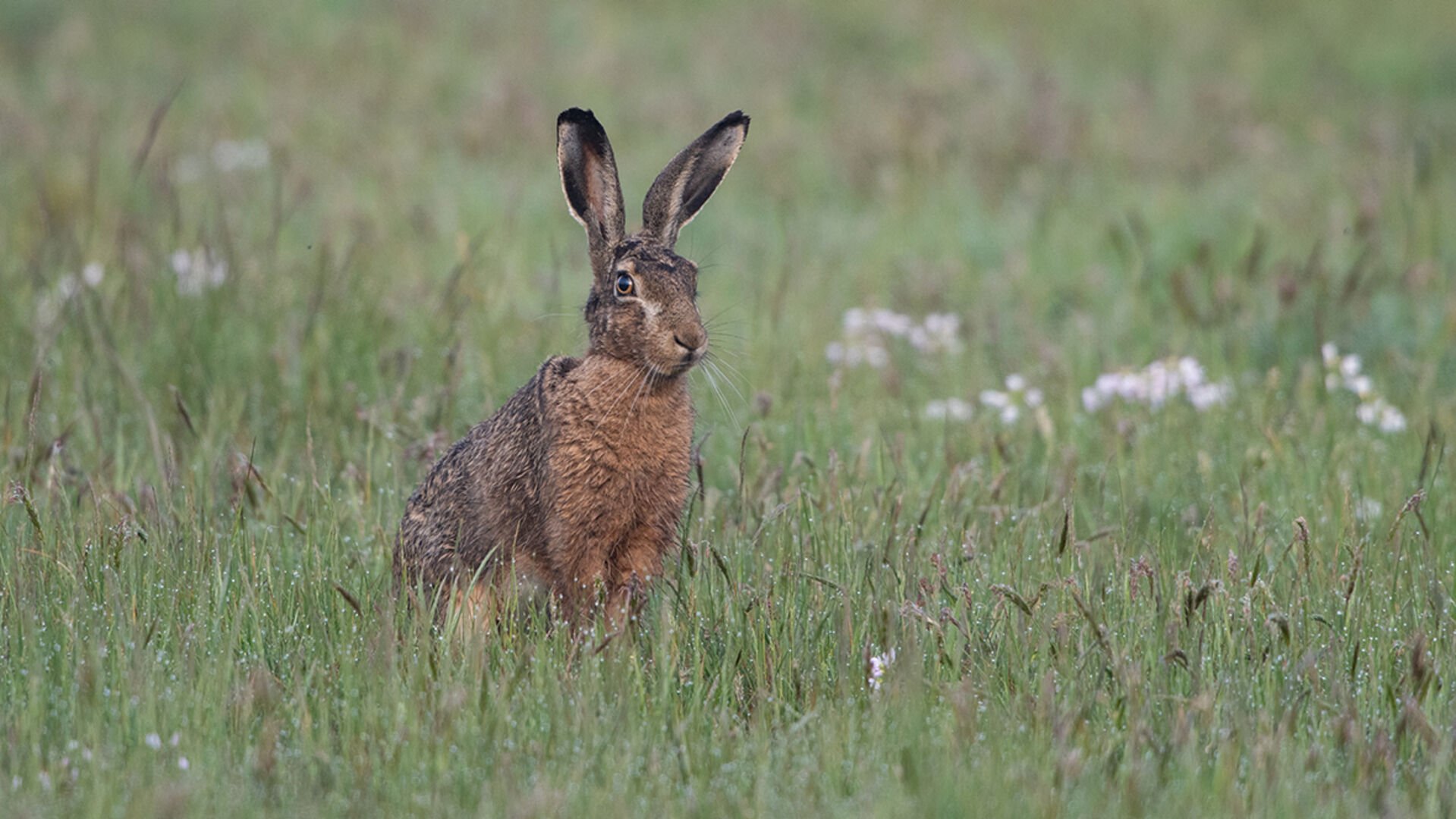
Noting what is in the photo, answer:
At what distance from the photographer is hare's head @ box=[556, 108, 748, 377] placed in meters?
4.57

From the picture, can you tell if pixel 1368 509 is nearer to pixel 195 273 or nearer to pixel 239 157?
pixel 195 273

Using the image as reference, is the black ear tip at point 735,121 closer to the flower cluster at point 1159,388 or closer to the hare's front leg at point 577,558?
the hare's front leg at point 577,558

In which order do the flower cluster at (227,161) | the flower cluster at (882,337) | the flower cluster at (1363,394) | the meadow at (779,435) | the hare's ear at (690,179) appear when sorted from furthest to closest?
the flower cluster at (227,161), the flower cluster at (882,337), the flower cluster at (1363,394), the hare's ear at (690,179), the meadow at (779,435)

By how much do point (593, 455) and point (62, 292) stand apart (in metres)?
3.27

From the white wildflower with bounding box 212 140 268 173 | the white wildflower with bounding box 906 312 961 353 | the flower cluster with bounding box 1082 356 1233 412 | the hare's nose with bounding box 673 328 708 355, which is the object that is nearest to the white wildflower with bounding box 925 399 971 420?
the flower cluster with bounding box 1082 356 1233 412

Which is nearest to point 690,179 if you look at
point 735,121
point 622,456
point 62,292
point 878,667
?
point 735,121

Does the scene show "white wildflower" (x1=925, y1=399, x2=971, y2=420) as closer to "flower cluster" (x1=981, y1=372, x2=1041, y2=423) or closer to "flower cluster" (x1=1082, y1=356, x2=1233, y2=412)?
"flower cluster" (x1=981, y1=372, x2=1041, y2=423)

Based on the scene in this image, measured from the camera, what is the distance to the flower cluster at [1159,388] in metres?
6.41

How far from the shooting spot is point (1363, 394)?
20.7 ft

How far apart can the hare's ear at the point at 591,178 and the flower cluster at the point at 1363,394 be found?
2970mm

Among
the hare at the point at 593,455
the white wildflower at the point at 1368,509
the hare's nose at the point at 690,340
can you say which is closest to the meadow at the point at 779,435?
the white wildflower at the point at 1368,509

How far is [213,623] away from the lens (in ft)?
13.0

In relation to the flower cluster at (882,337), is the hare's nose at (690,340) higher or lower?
lower

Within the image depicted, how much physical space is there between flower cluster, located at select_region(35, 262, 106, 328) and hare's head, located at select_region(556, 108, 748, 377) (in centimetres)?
233
